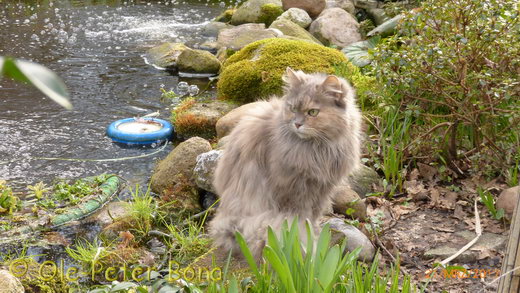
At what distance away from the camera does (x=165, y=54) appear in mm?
9016

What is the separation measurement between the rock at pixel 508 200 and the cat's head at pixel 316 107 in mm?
1482

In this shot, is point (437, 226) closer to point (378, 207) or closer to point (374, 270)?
point (378, 207)

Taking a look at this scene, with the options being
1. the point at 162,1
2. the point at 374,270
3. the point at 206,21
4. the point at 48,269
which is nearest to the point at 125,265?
the point at 48,269

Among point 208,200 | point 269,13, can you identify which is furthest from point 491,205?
point 269,13

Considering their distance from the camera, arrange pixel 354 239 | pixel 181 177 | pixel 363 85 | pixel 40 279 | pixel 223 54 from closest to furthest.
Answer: pixel 40 279, pixel 354 239, pixel 181 177, pixel 363 85, pixel 223 54

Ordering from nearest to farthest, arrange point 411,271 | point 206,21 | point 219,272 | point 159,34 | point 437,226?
point 219,272, point 411,271, point 437,226, point 159,34, point 206,21

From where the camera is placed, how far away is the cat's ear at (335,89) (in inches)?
124

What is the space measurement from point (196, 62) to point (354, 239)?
537 cm

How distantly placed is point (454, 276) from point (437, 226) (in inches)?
28.6

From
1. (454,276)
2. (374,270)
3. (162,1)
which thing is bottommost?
(162,1)

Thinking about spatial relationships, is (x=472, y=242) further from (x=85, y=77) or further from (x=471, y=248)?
(x=85, y=77)

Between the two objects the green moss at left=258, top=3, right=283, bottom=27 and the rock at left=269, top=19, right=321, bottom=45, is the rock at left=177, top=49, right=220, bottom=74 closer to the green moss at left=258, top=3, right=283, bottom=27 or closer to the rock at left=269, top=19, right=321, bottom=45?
the rock at left=269, top=19, right=321, bottom=45

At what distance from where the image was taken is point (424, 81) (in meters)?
4.49

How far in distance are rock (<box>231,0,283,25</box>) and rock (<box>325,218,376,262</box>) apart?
768 centimetres
